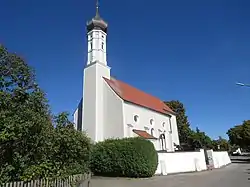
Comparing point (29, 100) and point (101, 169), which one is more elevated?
point (29, 100)

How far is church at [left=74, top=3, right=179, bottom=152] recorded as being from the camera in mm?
34844

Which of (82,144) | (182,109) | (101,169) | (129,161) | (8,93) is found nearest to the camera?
(8,93)

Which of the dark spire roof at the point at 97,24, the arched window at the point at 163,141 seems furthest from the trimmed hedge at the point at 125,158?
the dark spire roof at the point at 97,24

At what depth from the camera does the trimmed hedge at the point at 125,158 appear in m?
21.6

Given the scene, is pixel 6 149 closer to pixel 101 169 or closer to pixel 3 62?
pixel 3 62

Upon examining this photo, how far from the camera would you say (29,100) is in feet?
38.6

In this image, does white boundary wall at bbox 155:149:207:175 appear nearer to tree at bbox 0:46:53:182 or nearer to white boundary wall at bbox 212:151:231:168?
white boundary wall at bbox 212:151:231:168

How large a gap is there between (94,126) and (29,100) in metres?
23.3

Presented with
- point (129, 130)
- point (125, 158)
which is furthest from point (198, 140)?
point (125, 158)

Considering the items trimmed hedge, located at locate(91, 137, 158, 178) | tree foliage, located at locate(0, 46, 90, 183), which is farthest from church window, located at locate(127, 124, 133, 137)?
tree foliage, located at locate(0, 46, 90, 183)

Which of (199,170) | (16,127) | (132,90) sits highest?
(132,90)

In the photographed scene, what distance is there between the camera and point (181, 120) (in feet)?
202

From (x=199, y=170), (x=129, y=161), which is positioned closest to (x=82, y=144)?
(x=129, y=161)

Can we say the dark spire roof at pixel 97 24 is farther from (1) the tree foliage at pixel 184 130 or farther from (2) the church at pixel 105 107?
(1) the tree foliage at pixel 184 130
